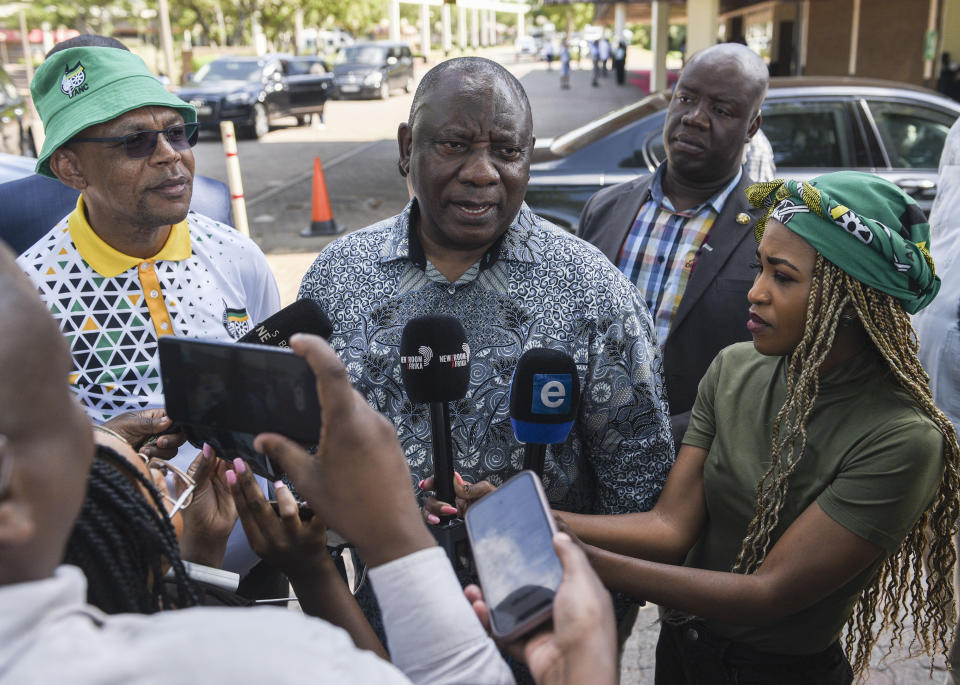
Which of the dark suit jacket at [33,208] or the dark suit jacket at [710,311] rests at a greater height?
the dark suit jacket at [33,208]

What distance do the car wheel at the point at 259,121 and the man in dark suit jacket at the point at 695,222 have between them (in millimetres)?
15534

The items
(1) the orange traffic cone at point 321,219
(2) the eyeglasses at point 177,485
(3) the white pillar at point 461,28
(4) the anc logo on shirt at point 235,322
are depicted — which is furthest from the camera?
(3) the white pillar at point 461,28

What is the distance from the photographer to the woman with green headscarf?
69.0 inches

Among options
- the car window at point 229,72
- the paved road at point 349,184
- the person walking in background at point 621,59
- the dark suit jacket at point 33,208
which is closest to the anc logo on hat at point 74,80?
the dark suit jacket at point 33,208

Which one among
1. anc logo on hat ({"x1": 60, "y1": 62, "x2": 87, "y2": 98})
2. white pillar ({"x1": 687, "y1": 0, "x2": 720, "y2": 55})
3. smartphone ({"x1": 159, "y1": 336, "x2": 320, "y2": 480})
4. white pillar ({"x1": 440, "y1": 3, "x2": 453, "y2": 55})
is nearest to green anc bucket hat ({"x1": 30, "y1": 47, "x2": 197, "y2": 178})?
anc logo on hat ({"x1": 60, "y1": 62, "x2": 87, "y2": 98})

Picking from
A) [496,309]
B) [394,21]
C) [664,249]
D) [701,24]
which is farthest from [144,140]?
[394,21]

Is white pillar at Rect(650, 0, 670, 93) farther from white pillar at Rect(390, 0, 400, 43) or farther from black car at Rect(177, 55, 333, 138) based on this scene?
black car at Rect(177, 55, 333, 138)

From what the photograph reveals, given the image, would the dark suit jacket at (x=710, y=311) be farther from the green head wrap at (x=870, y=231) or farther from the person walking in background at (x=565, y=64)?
the person walking in background at (x=565, y=64)

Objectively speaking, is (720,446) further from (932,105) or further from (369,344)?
(932,105)

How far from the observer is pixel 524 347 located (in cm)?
200

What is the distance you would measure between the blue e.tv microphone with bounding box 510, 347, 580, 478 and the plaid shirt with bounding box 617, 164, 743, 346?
1482 mm

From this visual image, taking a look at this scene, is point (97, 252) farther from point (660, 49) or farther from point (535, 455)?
point (660, 49)

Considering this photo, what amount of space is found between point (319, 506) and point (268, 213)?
10.3 meters

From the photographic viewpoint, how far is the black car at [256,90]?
663 inches
